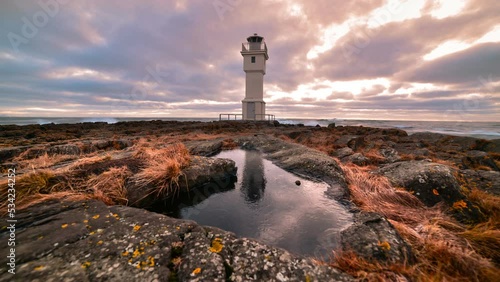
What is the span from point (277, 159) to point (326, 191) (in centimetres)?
444

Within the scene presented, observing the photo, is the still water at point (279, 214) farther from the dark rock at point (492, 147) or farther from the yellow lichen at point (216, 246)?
the dark rock at point (492, 147)

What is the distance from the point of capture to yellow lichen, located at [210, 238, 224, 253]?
8.51 ft

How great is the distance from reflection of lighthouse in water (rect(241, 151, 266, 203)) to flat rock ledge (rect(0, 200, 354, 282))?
2636 mm

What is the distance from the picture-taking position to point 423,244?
297cm

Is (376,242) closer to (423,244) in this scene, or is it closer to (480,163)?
(423,244)

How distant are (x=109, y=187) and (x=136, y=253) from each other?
2999 mm

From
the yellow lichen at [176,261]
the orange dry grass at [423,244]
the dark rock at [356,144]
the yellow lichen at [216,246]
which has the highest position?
the dark rock at [356,144]

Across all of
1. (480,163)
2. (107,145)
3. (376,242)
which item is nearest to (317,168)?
(376,242)

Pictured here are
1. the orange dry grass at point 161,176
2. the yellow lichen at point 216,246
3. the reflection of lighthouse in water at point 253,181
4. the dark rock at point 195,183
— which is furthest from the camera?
the reflection of lighthouse in water at point 253,181

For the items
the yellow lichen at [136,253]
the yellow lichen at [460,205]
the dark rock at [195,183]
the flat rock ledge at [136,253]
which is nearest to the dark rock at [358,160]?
the yellow lichen at [460,205]

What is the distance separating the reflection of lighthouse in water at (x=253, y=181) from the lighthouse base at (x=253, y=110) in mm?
31625

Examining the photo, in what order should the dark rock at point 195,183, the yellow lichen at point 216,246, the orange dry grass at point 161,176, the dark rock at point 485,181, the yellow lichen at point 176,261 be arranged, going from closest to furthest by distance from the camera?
the yellow lichen at point 176,261 → the yellow lichen at point 216,246 → the dark rock at point 195,183 → the orange dry grass at point 161,176 → the dark rock at point 485,181

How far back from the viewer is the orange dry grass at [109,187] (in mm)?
4164

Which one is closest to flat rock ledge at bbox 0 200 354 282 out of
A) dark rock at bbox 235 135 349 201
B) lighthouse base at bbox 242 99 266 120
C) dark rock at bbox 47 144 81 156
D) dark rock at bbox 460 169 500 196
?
dark rock at bbox 235 135 349 201
